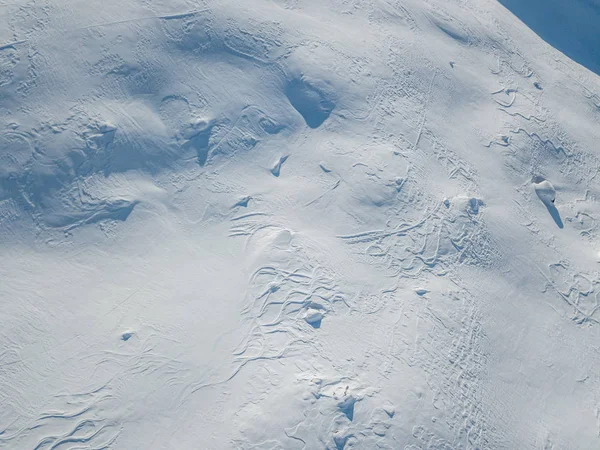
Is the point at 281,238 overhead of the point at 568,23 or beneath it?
beneath

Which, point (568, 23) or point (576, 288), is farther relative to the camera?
point (568, 23)

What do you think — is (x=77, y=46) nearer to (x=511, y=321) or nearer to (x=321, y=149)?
(x=321, y=149)

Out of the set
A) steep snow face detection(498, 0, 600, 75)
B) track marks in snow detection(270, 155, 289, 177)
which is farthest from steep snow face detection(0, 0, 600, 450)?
steep snow face detection(498, 0, 600, 75)

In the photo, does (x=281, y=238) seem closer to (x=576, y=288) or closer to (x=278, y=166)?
(x=278, y=166)

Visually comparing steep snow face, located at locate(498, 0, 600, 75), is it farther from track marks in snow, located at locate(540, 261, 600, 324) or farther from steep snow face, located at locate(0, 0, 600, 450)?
track marks in snow, located at locate(540, 261, 600, 324)

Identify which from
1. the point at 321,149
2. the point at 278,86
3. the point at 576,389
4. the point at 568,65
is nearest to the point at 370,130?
the point at 321,149

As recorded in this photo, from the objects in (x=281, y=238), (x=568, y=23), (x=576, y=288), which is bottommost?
(x=281, y=238)

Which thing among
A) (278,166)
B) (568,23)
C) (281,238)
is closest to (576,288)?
(281,238)

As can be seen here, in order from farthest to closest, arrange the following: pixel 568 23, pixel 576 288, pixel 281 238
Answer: pixel 568 23 < pixel 576 288 < pixel 281 238

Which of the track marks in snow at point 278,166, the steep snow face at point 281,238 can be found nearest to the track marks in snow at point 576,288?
the steep snow face at point 281,238

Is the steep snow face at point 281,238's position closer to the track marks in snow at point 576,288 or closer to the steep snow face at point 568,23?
the track marks in snow at point 576,288
